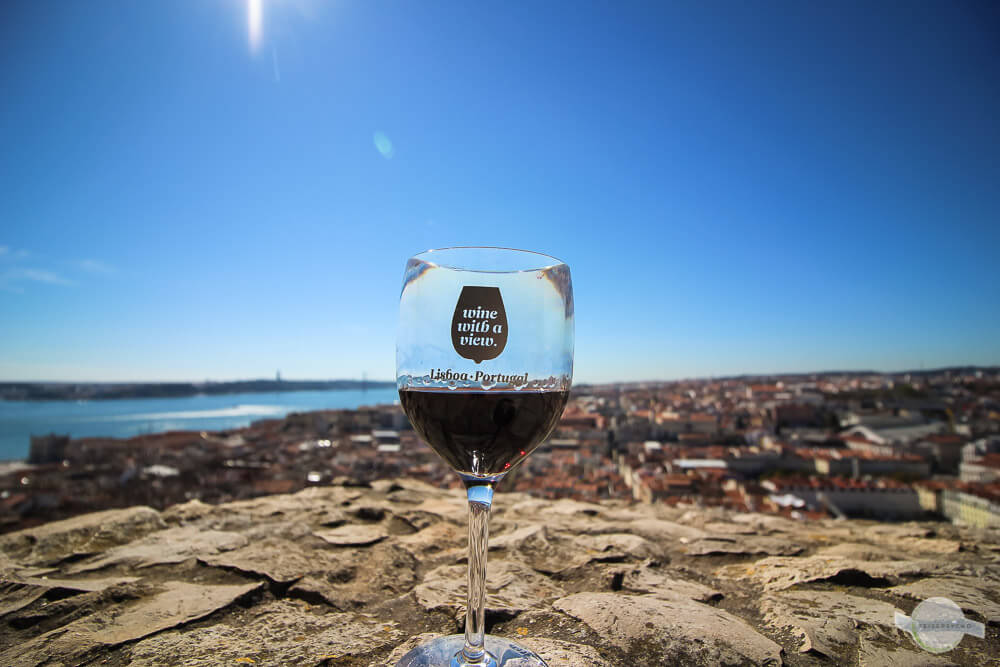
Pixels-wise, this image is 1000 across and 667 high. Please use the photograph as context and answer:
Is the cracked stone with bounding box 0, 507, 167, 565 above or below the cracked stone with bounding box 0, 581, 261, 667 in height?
below

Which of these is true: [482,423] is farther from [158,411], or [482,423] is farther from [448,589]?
[158,411]

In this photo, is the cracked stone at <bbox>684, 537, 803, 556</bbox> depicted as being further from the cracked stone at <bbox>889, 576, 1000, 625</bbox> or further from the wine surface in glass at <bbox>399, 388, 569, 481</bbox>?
the wine surface in glass at <bbox>399, 388, 569, 481</bbox>

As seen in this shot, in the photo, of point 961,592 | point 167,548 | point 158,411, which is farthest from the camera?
point 158,411

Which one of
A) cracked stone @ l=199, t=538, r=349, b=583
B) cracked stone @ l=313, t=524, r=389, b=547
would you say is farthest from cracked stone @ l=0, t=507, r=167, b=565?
cracked stone @ l=313, t=524, r=389, b=547

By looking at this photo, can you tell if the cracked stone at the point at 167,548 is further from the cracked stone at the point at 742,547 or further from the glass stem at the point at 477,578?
the cracked stone at the point at 742,547

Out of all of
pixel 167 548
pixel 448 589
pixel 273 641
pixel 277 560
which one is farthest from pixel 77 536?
pixel 448 589

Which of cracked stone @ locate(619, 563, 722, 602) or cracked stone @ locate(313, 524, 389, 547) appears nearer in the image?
cracked stone @ locate(619, 563, 722, 602)
